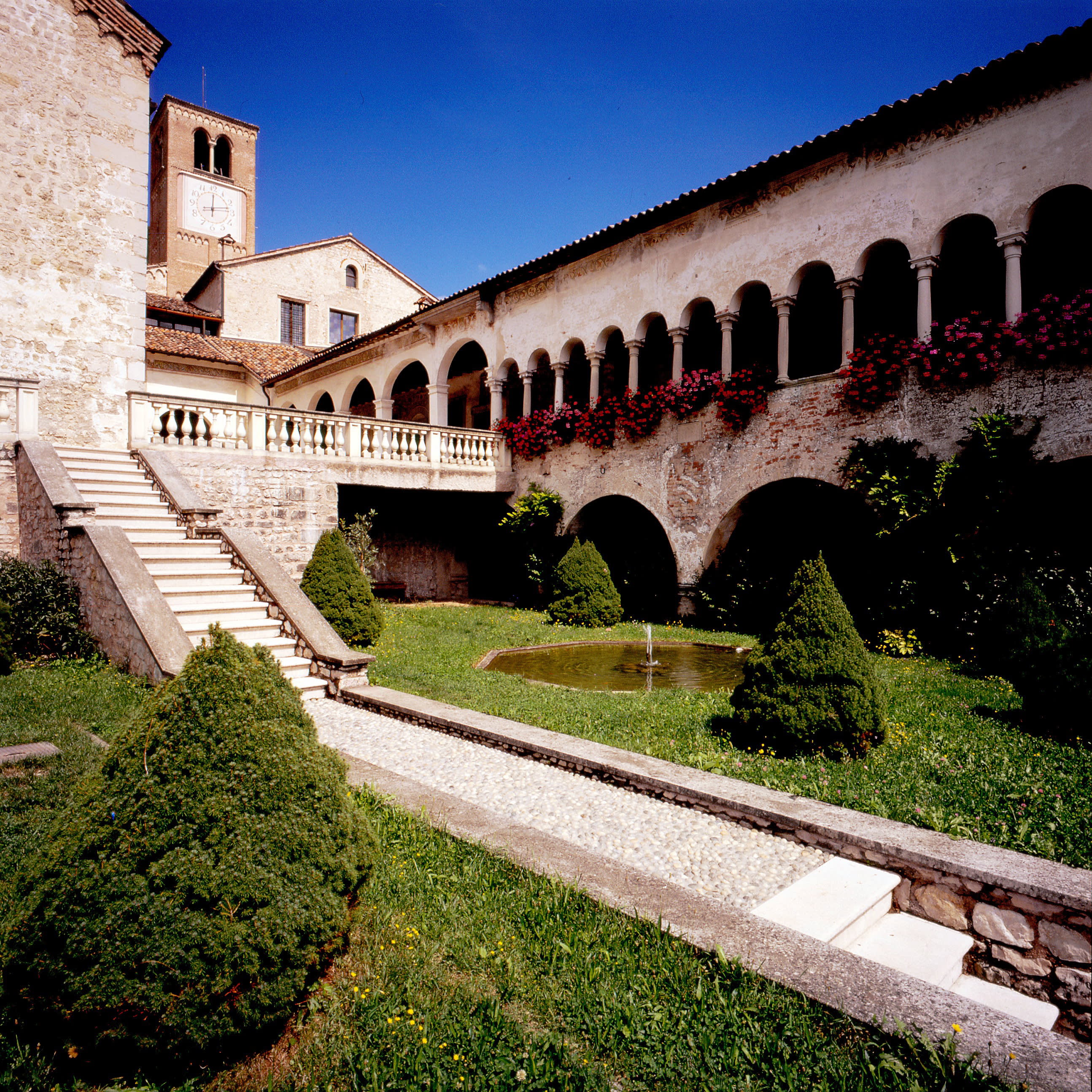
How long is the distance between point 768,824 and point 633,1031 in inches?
89.6

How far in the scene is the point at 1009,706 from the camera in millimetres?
7211

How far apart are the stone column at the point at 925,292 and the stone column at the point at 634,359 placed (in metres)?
5.33

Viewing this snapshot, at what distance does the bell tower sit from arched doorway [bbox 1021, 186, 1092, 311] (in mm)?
35274

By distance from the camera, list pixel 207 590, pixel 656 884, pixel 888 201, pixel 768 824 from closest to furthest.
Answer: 1. pixel 656 884
2. pixel 768 824
3. pixel 207 590
4. pixel 888 201

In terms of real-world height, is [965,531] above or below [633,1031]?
above

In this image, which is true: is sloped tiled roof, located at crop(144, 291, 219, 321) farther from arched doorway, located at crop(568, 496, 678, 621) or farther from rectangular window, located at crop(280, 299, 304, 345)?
arched doorway, located at crop(568, 496, 678, 621)

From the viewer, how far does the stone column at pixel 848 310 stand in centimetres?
1145

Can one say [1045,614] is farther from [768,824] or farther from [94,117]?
[94,117]

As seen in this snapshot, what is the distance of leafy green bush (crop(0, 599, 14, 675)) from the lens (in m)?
7.86

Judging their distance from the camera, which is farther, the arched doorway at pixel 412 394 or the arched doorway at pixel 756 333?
the arched doorway at pixel 412 394

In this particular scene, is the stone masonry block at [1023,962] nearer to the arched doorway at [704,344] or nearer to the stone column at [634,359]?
the stone column at [634,359]

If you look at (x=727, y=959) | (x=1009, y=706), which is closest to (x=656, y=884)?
(x=727, y=959)

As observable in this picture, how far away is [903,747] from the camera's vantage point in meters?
5.96

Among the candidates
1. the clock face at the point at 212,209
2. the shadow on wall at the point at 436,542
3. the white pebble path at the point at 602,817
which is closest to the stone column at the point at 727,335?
the shadow on wall at the point at 436,542
